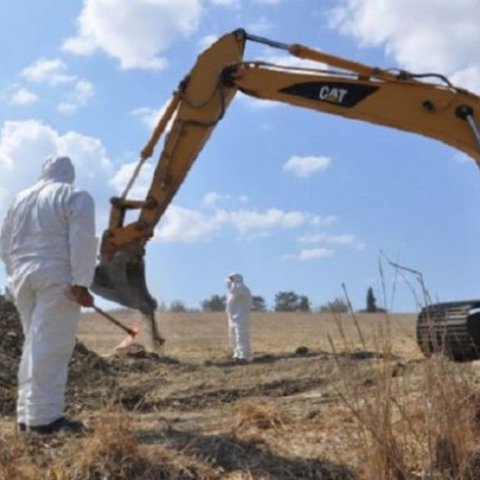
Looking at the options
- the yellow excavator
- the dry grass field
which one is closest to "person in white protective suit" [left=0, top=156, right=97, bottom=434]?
the dry grass field

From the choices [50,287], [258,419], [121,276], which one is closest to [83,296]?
[50,287]

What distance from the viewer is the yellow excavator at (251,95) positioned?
10578 millimetres

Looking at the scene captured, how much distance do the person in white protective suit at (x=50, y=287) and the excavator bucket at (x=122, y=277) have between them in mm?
5799

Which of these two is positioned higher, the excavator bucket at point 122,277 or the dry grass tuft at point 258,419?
the excavator bucket at point 122,277

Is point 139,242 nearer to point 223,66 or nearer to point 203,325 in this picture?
point 223,66

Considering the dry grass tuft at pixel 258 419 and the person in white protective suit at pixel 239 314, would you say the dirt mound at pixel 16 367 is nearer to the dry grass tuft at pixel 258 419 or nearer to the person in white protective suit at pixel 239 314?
the dry grass tuft at pixel 258 419

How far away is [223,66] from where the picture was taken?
12461mm

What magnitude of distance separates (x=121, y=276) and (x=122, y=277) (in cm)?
2

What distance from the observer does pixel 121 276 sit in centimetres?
1355

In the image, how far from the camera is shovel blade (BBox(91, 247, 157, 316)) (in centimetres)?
1349

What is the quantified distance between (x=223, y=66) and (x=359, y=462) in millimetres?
7373

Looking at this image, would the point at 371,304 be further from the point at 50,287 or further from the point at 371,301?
the point at 50,287

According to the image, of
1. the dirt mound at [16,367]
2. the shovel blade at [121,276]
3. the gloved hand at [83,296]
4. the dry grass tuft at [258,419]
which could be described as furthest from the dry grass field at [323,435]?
the shovel blade at [121,276]

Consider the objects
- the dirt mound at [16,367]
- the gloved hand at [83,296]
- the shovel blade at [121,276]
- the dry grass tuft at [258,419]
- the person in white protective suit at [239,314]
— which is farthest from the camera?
the person in white protective suit at [239,314]
